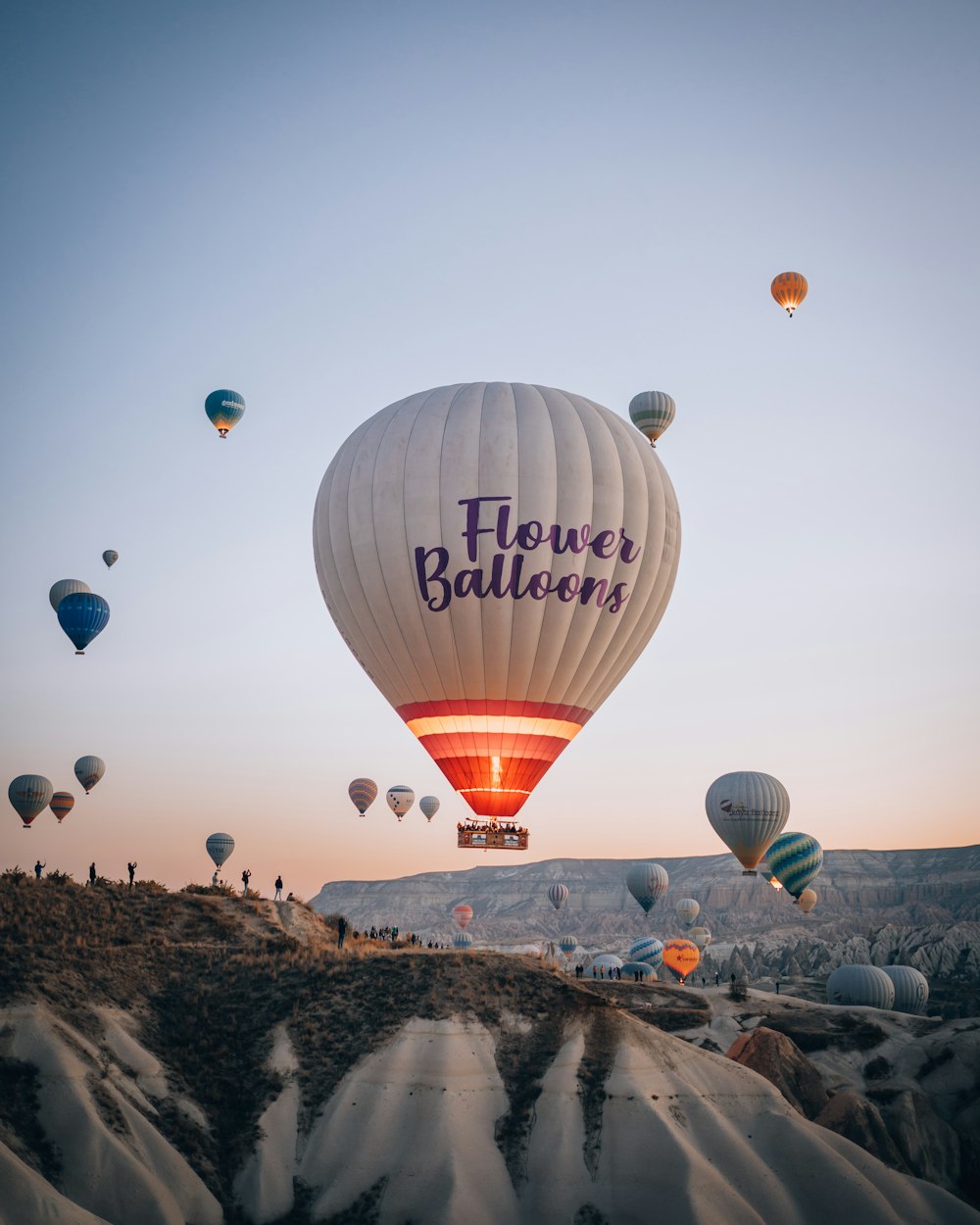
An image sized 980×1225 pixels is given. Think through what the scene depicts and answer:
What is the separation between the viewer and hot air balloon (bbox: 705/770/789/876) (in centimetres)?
8444

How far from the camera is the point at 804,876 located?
95062 mm

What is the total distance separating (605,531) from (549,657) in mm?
5241

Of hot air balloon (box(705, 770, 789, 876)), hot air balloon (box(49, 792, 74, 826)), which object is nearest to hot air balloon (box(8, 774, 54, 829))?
hot air balloon (box(49, 792, 74, 826))

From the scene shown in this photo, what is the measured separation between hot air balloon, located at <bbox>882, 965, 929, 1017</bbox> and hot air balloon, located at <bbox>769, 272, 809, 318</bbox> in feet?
172

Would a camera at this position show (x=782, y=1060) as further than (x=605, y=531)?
Yes

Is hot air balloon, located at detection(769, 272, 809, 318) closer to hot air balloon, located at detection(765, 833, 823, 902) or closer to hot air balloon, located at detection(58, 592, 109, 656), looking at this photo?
hot air balloon, located at detection(58, 592, 109, 656)

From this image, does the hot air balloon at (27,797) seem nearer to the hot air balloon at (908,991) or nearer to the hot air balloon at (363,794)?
the hot air balloon at (363,794)

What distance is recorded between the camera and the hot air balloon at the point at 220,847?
7544 cm

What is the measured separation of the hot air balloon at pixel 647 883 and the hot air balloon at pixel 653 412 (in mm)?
54648

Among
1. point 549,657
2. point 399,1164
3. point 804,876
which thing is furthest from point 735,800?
point 399,1164

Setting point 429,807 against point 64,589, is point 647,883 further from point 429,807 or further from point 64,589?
point 64,589

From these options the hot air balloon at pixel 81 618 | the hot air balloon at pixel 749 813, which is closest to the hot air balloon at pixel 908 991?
the hot air balloon at pixel 749 813

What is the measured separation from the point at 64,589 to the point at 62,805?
1743 centimetres

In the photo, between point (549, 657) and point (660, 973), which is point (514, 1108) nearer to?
point (549, 657)
